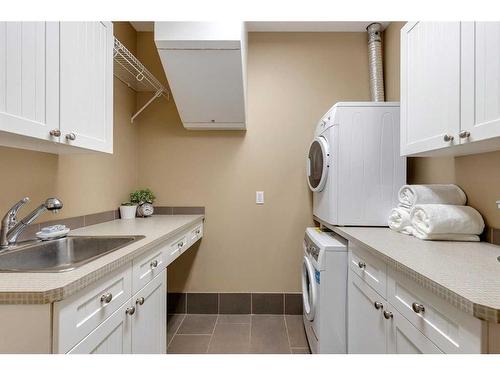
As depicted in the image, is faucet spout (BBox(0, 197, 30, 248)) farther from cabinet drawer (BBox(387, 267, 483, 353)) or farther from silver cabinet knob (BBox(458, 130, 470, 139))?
silver cabinet knob (BBox(458, 130, 470, 139))

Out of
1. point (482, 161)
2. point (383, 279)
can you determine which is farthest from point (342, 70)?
point (383, 279)

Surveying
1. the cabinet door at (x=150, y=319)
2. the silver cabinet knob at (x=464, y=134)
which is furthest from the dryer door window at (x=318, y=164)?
the cabinet door at (x=150, y=319)

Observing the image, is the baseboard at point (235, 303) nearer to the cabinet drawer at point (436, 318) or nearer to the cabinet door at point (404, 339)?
the cabinet door at point (404, 339)

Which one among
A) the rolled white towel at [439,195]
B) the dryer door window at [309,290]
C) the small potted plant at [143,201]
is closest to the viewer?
the rolled white towel at [439,195]

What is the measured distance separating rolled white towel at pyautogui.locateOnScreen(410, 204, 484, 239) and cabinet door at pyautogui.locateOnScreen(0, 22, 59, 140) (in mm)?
1851

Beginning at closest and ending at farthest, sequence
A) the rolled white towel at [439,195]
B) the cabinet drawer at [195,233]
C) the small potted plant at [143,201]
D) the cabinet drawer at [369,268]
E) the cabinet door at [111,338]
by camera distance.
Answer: the cabinet door at [111,338] → the cabinet drawer at [369,268] → the rolled white towel at [439,195] → the cabinet drawer at [195,233] → the small potted plant at [143,201]

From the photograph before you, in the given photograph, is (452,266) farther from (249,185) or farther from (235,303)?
(235,303)

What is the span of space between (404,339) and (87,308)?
3.82 ft

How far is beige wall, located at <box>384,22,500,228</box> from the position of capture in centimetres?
132

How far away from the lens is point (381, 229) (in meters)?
1.72

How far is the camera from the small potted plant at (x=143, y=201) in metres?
2.34

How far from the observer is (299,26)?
248 cm

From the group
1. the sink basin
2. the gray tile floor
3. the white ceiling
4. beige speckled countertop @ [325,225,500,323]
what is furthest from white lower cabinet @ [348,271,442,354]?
the white ceiling
